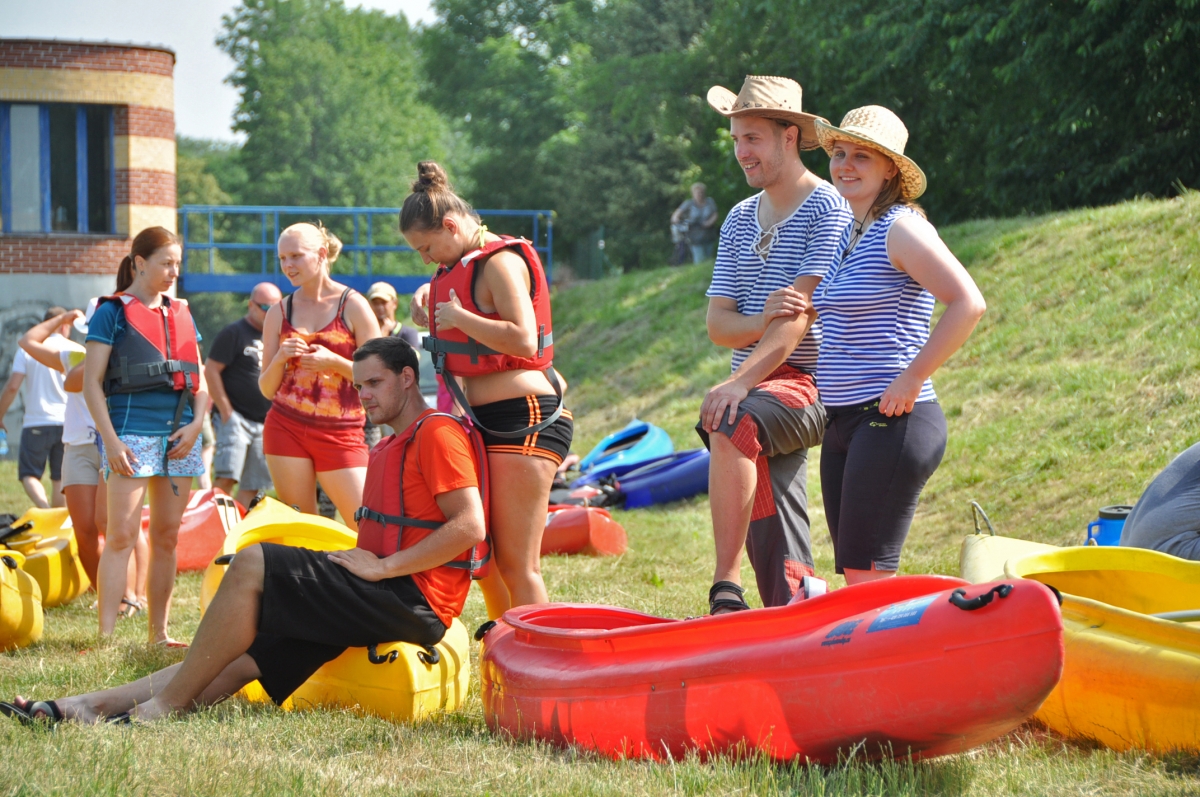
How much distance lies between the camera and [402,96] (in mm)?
59062

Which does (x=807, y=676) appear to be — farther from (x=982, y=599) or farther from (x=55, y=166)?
(x=55, y=166)

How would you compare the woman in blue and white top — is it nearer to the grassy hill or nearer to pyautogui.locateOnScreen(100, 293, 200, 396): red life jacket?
pyautogui.locateOnScreen(100, 293, 200, 396): red life jacket

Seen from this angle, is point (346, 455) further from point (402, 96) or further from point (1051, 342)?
point (402, 96)

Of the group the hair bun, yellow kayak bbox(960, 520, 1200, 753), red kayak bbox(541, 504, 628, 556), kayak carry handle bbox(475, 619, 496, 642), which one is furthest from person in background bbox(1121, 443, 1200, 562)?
red kayak bbox(541, 504, 628, 556)

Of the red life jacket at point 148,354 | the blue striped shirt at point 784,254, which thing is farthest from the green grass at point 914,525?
the blue striped shirt at point 784,254

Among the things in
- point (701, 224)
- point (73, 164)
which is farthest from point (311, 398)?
point (701, 224)

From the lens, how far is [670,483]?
10008 millimetres

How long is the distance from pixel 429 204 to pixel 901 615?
2.14 metres

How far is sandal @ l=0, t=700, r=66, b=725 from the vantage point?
354cm

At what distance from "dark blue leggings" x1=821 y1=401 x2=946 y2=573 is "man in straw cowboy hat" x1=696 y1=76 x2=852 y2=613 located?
0.27m

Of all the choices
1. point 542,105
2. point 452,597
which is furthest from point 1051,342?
point 542,105

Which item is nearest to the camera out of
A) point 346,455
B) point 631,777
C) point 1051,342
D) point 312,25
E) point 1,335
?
point 631,777

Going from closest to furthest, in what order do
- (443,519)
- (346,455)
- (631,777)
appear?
(631,777)
(443,519)
(346,455)

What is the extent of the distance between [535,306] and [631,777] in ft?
5.90
